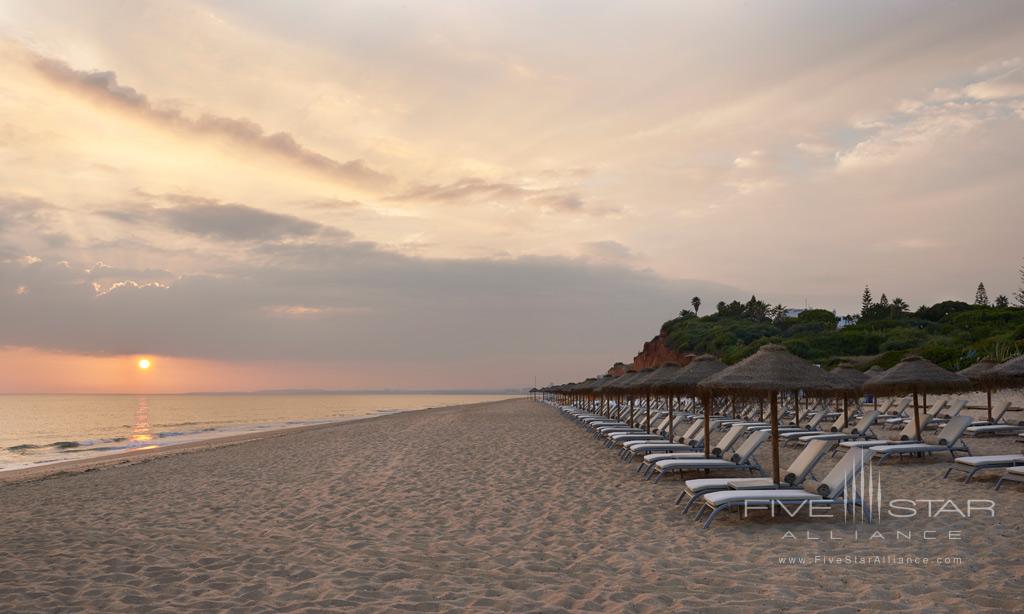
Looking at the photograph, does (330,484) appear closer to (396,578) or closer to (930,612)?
(396,578)

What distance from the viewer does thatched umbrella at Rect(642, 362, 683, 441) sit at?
12.1 metres

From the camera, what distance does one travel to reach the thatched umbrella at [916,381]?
1087 centimetres

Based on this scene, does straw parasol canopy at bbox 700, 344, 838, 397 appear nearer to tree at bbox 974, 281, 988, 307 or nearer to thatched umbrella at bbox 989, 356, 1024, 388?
thatched umbrella at bbox 989, 356, 1024, 388

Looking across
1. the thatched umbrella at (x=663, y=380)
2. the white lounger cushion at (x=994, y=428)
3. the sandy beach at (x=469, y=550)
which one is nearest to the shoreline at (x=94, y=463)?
the sandy beach at (x=469, y=550)

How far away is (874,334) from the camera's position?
1864 inches

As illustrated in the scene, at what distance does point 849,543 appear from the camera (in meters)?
5.58

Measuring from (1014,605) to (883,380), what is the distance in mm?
8001

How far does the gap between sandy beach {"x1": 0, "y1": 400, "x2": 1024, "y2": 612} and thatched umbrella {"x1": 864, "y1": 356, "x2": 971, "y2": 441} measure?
1454 millimetres

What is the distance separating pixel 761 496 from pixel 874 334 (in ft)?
155

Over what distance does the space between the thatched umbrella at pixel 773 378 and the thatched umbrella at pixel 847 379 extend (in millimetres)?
318

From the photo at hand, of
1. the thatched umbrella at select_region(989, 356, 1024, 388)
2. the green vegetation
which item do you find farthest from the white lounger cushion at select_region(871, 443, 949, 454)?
the green vegetation

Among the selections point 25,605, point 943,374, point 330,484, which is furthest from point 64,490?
point 943,374

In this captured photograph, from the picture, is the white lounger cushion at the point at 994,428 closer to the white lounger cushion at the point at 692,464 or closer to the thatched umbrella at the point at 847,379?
the thatched umbrella at the point at 847,379

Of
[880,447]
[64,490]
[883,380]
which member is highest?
[883,380]
